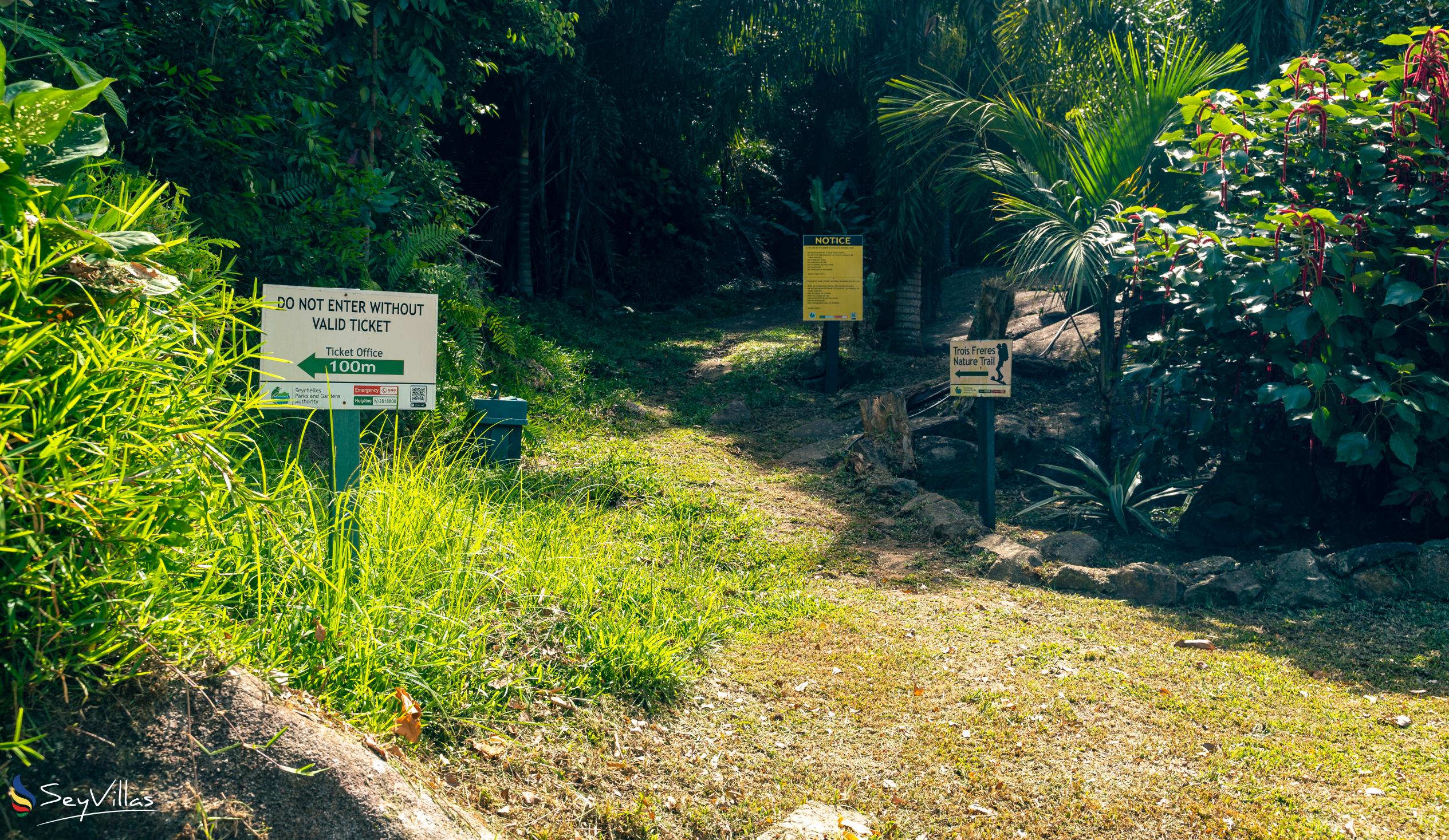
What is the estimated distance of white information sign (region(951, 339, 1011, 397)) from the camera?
639cm

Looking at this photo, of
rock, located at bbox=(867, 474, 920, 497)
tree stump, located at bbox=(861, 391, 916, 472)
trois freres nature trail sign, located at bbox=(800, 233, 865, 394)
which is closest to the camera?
rock, located at bbox=(867, 474, 920, 497)

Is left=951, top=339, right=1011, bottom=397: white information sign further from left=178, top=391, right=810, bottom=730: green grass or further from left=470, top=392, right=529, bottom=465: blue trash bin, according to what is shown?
left=470, top=392, right=529, bottom=465: blue trash bin

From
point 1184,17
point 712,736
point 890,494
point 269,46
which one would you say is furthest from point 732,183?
point 712,736

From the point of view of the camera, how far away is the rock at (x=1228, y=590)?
5074 mm

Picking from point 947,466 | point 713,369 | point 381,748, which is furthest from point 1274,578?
point 713,369

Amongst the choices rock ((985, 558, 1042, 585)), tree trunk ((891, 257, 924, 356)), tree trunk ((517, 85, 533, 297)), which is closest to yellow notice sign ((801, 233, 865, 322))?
tree trunk ((891, 257, 924, 356))

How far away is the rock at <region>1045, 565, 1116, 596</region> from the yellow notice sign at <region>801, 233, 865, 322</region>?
6.24m

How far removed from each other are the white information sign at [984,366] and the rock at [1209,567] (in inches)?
60.3

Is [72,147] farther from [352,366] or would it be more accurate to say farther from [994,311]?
[994,311]

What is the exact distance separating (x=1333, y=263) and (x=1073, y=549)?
209 centimetres

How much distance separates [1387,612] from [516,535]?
4.20 meters

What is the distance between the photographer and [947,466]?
26.0 feet

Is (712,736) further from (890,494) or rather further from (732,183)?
(732,183)

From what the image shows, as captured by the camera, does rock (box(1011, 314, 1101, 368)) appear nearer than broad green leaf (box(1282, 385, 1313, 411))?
No
